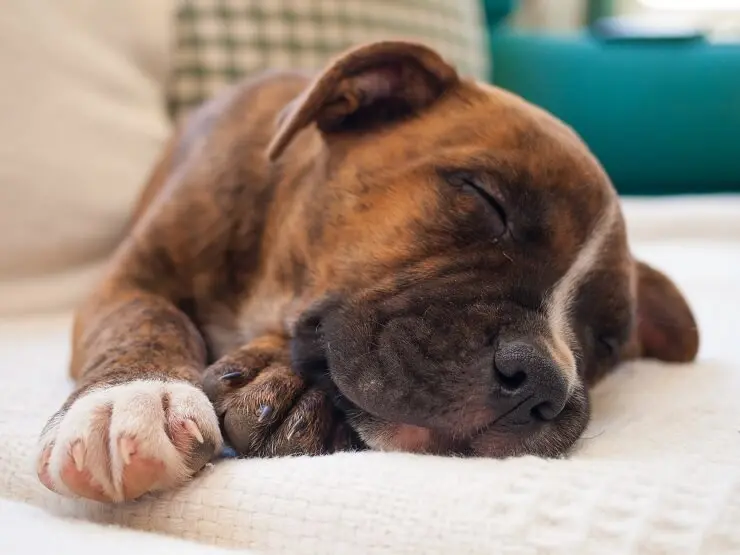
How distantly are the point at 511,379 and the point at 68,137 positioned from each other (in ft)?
5.27

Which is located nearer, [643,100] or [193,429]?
[193,429]

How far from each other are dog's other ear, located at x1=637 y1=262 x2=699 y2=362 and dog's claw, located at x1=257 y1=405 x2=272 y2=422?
38.9 inches

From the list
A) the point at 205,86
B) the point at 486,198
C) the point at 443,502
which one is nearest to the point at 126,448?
the point at 443,502

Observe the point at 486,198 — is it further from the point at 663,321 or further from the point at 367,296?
the point at 663,321

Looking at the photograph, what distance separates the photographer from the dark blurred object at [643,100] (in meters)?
3.85

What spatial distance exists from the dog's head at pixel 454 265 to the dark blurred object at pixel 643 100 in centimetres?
225

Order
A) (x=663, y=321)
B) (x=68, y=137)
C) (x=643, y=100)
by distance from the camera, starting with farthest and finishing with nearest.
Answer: (x=643, y=100)
(x=68, y=137)
(x=663, y=321)

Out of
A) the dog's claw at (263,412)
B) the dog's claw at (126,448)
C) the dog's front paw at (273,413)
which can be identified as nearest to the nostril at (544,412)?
the dog's front paw at (273,413)

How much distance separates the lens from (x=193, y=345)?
158 cm

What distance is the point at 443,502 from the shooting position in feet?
3.21

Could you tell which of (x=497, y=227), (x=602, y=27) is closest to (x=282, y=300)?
(x=497, y=227)

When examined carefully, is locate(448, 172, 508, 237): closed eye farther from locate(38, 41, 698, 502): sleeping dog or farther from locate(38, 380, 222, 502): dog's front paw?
locate(38, 380, 222, 502): dog's front paw

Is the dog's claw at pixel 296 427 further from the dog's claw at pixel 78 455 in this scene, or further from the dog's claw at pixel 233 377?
the dog's claw at pixel 78 455

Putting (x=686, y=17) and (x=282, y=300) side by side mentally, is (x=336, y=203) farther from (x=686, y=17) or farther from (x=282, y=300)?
(x=686, y=17)
